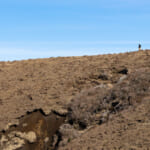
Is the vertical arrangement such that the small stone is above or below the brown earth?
below

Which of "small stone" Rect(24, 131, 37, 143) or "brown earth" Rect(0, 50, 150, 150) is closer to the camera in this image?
"brown earth" Rect(0, 50, 150, 150)

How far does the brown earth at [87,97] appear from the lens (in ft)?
48.5

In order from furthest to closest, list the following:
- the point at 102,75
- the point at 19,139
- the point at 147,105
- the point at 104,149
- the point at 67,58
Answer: the point at 67,58, the point at 102,75, the point at 19,139, the point at 147,105, the point at 104,149

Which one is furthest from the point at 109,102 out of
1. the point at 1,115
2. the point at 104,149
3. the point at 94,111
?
the point at 1,115

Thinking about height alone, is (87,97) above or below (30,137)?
above

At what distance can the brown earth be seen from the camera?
14.8 m

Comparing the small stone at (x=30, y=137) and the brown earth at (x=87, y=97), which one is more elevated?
the brown earth at (x=87, y=97)

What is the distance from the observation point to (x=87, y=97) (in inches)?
832

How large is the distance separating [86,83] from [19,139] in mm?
8436

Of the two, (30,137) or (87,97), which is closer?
(30,137)

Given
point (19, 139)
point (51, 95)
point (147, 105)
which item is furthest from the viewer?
point (51, 95)

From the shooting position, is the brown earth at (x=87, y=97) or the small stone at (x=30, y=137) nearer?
the brown earth at (x=87, y=97)

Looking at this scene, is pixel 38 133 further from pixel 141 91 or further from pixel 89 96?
pixel 141 91

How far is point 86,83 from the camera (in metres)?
24.3
